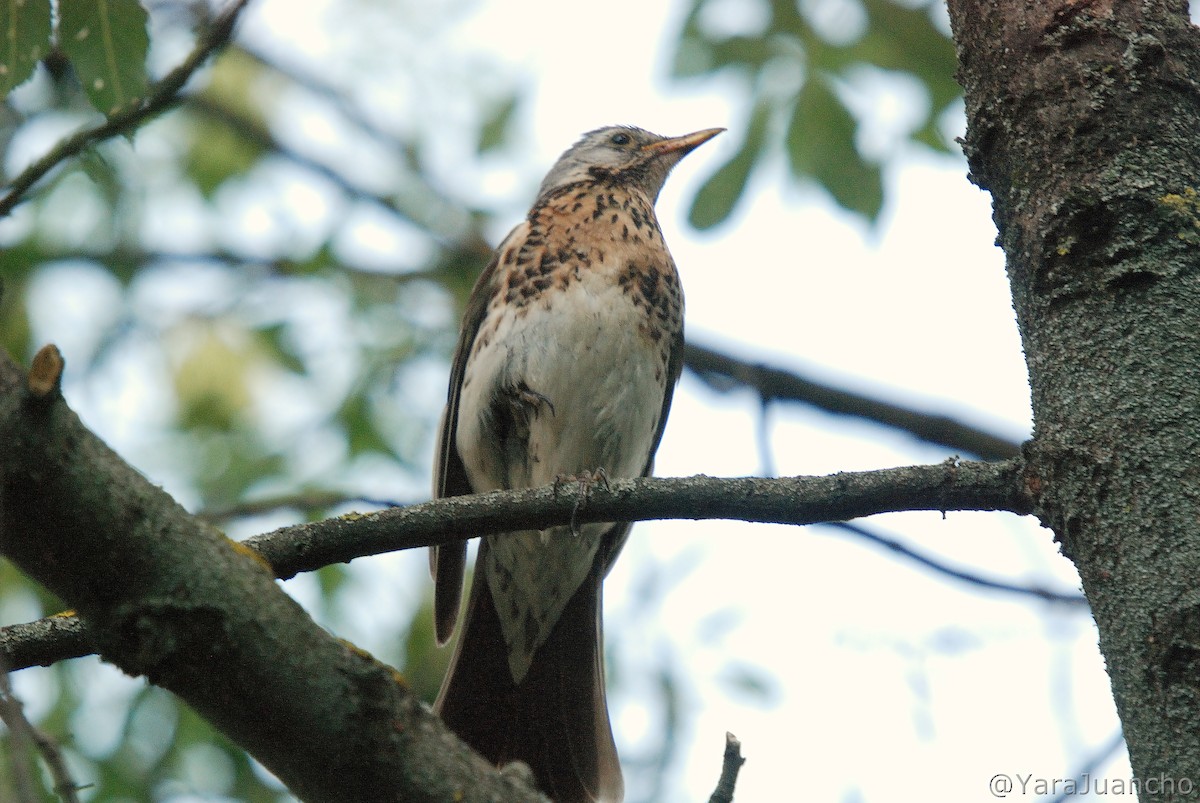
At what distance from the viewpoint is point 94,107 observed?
9.44ft

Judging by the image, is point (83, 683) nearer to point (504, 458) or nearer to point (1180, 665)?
point (504, 458)

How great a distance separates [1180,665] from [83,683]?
4899 mm

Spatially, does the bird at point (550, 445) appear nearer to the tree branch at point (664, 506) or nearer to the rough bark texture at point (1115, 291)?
the tree branch at point (664, 506)

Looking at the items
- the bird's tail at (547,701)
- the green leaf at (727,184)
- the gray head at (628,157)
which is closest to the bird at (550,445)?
the bird's tail at (547,701)

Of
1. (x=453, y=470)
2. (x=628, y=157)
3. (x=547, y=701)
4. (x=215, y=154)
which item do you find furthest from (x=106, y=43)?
(x=215, y=154)

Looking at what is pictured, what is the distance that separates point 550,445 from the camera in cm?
493

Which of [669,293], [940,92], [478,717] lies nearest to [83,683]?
[478,717]

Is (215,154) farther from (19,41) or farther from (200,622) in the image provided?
(200,622)

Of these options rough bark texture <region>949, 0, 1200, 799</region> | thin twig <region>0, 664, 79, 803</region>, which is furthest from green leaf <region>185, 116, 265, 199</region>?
thin twig <region>0, 664, 79, 803</region>

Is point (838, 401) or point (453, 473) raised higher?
point (838, 401)

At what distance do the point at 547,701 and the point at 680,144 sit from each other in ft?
9.35

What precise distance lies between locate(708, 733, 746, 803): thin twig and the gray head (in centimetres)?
408

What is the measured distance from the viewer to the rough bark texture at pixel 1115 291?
6.88 feet

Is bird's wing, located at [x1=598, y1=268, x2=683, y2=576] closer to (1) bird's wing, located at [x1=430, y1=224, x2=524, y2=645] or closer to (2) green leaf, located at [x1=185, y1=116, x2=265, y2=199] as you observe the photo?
(1) bird's wing, located at [x1=430, y1=224, x2=524, y2=645]
